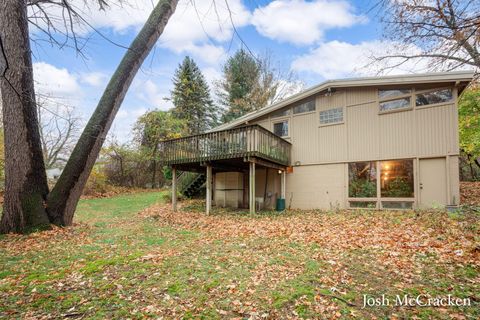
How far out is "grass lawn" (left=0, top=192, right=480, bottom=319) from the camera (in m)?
2.94

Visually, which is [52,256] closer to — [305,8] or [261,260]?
[261,260]

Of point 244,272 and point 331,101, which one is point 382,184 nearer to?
point 331,101

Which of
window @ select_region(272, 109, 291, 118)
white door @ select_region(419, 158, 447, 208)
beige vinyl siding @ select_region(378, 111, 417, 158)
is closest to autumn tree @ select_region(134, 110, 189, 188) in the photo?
window @ select_region(272, 109, 291, 118)

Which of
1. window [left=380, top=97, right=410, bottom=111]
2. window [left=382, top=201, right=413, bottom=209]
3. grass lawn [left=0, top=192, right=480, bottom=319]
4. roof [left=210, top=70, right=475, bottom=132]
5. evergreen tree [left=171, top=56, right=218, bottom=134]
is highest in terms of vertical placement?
evergreen tree [left=171, top=56, right=218, bottom=134]

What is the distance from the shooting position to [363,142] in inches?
412

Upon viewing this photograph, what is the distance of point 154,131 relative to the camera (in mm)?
22844

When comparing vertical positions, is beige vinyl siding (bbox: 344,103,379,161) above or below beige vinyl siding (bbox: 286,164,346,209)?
above

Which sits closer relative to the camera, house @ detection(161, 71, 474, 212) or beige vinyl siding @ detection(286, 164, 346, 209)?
house @ detection(161, 71, 474, 212)

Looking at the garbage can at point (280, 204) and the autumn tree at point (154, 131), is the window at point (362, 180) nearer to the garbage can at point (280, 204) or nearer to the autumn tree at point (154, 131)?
the garbage can at point (280, 204)

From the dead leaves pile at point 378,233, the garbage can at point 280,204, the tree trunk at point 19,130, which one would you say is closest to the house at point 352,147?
the garbage can at point 280,204

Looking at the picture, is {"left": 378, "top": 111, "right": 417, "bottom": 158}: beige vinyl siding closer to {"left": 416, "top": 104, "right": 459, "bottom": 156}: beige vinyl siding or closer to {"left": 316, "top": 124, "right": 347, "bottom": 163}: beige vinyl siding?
{"left": 416, "top": 104, "right": 459, "bottom": 156}: beige vinyl siding

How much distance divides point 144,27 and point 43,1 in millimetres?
2345

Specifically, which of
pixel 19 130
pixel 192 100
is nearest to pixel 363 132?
pixel 19 130

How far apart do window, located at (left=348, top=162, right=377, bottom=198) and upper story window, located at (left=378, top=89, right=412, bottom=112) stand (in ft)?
7.85
